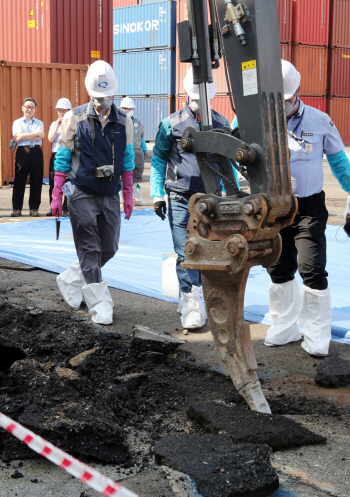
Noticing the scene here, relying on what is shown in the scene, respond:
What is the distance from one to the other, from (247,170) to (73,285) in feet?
9.89

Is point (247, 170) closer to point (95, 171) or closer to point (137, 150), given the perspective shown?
point (95, 171)

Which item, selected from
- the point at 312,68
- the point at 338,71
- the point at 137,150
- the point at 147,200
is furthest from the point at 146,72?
the point at 137,150

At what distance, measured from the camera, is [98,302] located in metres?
5.56

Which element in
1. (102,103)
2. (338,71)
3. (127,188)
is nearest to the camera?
(102,103)

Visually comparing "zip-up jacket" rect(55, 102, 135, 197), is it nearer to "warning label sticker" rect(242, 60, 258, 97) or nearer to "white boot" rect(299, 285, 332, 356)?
"white boot" rect(299, 285, 332, 356)

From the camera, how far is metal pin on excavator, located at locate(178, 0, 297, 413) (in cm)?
326

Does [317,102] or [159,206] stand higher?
[317,102]

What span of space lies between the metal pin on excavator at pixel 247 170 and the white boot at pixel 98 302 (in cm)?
202

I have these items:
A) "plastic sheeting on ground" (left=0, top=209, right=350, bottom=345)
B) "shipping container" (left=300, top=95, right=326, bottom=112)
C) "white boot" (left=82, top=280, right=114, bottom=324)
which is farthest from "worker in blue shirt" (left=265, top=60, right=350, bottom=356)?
"shipping container" (left=300, top=95, right=326, bottom=112)

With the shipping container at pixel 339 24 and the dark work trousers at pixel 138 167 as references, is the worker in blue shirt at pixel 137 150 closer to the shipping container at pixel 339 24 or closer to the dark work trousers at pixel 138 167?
the dark work trousers at pixel 138 167

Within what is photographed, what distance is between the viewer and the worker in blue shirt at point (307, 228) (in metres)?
4.69

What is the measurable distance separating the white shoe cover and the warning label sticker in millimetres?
2425

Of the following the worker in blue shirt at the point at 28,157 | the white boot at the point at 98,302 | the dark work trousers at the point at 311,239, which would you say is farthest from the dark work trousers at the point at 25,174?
the dark work trousers at the point at 311,239

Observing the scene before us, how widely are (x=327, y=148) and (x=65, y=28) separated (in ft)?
51.3
